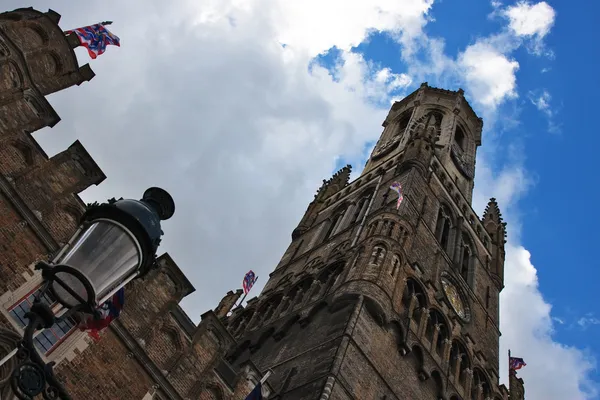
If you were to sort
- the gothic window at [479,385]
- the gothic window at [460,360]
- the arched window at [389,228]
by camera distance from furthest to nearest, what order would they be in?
the arched window at [389,228], the gothic window at [479,385], the gothic window at [460,360]

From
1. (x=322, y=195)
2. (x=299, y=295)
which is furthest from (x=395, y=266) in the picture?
(x=322, y=195)

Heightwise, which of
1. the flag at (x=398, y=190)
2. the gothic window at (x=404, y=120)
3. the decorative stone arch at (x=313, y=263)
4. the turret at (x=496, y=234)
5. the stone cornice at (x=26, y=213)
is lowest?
the stone cornice at (x=26, y=213)

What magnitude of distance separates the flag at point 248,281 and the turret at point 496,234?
15666mm

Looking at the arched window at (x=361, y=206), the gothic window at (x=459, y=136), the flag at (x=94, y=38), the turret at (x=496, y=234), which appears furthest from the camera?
the gothic window at (x=459, y=136)

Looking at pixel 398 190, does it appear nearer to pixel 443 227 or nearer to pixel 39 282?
pixel 443 227

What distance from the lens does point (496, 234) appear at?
A: 42.2 meters

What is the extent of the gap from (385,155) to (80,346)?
34.6 metres

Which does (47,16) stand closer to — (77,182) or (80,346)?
(77,182)

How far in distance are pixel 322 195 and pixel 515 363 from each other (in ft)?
55.6

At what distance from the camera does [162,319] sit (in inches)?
604

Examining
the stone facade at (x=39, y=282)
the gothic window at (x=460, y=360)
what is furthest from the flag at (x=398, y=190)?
the stone facade at (x=39, y=282)

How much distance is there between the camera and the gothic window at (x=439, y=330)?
25433 mm

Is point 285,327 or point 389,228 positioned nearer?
point 285,327

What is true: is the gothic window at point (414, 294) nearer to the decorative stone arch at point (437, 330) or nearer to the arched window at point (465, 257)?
the decorative stone arch at point (437, 330)
